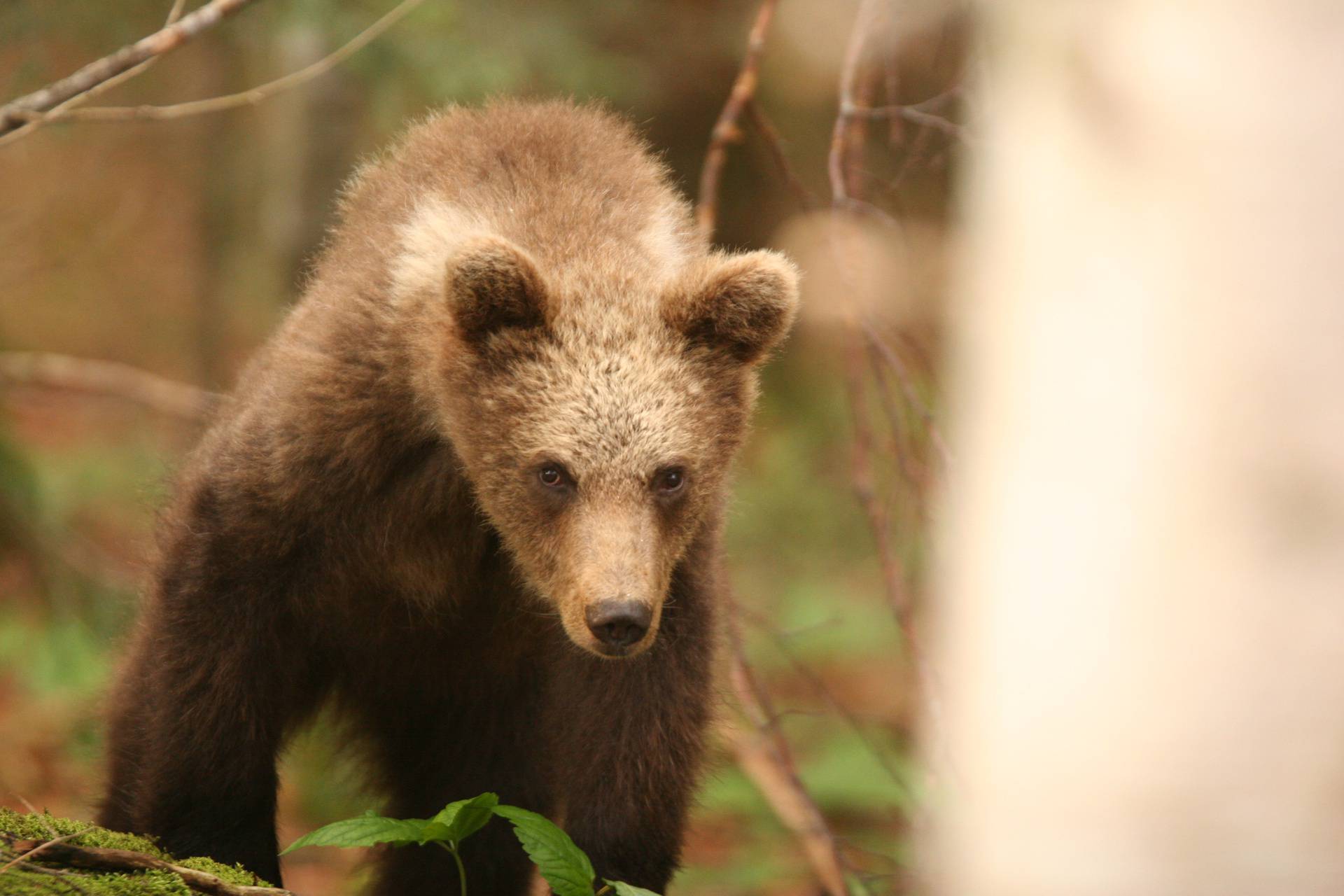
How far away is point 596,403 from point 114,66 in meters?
1.68

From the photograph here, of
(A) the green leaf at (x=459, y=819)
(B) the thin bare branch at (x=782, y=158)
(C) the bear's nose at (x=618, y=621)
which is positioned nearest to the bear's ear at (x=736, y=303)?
(C) the bear's nose at (x=618, y=621)

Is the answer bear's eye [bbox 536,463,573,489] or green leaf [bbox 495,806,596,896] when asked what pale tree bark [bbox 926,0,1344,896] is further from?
bear's eye [bbox 536,463,573,489]

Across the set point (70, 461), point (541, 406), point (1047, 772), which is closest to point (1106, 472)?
point (1047, 772)

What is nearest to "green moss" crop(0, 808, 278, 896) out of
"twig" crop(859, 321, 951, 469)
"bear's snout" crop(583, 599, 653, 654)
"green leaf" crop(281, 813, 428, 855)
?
"green leaf" crop(281, 813, 428, 855)

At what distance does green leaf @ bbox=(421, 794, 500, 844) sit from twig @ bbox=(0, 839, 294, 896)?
0.43 metres

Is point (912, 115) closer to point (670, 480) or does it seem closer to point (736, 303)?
point (736, 303)

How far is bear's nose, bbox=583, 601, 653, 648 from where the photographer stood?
3.90 metres

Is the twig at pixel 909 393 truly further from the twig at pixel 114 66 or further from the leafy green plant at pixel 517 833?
the twig at pixel 114 66

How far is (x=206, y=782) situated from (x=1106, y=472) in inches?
117

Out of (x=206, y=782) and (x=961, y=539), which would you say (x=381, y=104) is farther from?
(x=961, y=539)

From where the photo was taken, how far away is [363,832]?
3.77 meters

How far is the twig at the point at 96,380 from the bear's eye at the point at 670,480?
13.5 ft

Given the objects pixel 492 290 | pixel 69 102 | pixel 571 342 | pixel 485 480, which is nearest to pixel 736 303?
pixel 571 342

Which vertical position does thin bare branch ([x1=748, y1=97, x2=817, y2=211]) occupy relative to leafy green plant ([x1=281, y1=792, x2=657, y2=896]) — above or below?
above
